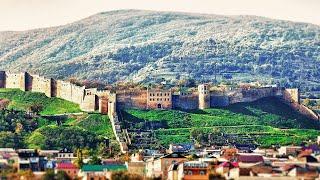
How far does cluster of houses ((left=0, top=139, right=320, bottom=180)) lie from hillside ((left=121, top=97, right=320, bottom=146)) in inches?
673

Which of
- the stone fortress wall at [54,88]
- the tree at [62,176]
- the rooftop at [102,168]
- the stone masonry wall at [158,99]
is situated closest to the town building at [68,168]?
the rooftop at [102,168]

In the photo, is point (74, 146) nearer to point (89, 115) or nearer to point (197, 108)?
point (89, 115)

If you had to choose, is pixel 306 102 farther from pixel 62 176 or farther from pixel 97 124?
pixel 62 176

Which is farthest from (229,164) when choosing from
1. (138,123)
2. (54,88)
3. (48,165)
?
(54,88)

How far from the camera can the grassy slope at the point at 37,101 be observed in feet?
518

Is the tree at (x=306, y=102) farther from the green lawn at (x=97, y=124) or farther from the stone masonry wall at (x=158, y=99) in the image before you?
the green lawn at (x=97, y=124)

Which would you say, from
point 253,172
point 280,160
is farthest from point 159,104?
point 253,172

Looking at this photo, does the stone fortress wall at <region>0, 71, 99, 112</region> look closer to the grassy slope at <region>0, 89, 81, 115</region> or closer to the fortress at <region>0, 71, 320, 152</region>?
the fortress at <region>0, 71, 320, 152</region>

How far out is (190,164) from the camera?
10181 cm

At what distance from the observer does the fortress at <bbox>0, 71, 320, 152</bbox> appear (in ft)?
511

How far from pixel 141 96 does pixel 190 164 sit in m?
57.1

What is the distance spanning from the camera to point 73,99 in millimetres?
160875

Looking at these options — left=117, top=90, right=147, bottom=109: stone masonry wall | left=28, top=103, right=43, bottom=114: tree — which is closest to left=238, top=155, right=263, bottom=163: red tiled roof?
left=117, top=90, right=147, bottom=109: stone masonry wall

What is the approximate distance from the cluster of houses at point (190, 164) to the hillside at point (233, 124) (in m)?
17.1
